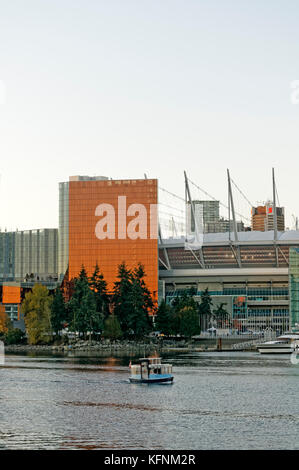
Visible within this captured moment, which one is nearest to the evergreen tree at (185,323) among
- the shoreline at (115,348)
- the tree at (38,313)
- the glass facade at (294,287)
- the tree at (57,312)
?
the shoreline at (115,348)

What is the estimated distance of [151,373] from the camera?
9744cm

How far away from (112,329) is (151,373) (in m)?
62.5

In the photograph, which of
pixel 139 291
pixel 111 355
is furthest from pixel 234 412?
pixel 139 291

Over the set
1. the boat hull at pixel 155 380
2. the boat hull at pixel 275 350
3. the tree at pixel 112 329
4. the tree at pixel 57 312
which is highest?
the tree at pixel 57 312

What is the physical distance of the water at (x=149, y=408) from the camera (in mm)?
58625

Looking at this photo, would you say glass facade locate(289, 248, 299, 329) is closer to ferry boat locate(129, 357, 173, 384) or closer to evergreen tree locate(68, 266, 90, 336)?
evergreen tree locate(68, 266, 90, 336)

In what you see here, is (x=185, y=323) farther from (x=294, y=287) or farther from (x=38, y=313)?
(x=38, y=313)

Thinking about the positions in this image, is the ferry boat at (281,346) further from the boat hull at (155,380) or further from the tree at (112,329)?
the boat hull at (155,380)

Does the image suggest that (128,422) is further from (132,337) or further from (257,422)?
(132,337)

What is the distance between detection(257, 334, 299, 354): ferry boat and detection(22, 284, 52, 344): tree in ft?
133

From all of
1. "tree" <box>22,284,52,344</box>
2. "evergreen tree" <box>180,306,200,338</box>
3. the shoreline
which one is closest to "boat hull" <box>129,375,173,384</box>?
the shoreline

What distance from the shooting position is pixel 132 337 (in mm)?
167875

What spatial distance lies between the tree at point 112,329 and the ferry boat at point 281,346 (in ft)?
88.4

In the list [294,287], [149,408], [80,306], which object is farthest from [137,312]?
[149,408]
